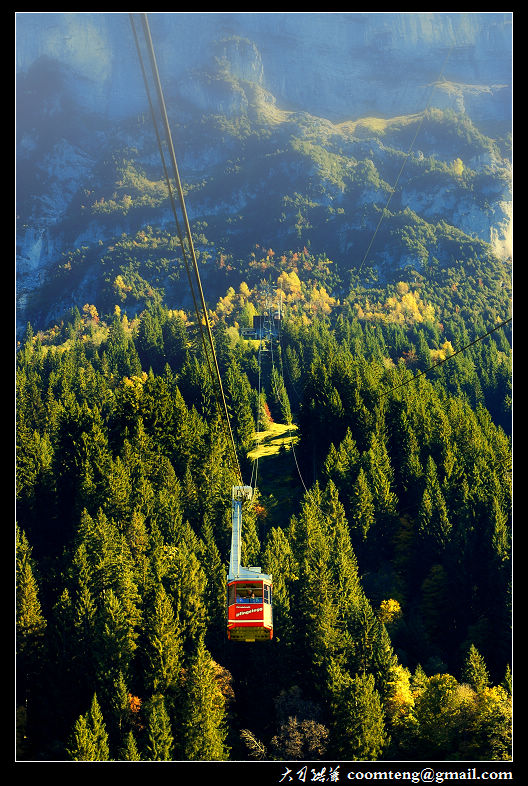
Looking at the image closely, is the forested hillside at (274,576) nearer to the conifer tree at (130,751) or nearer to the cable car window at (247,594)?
the conifer tree at (130,751)

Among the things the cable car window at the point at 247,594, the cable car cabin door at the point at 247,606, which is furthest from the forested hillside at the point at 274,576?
the cable car window at the point at 247,594

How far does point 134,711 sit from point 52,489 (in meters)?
28.6

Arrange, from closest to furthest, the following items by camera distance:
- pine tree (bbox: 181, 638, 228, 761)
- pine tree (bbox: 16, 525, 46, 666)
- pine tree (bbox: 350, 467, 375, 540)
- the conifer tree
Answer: the conifer tree
pine tree (bbox: 181, 638, 228, 761)
pine tree (bbox: 16, 525, 46, 666)
pine tree (bbox: 350, 467, 375, 540)

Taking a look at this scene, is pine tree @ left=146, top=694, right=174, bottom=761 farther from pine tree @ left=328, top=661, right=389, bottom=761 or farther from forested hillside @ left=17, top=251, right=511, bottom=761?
pine tree @ left=328, top=661, right=389, bottom=761

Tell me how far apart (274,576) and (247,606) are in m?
27.0

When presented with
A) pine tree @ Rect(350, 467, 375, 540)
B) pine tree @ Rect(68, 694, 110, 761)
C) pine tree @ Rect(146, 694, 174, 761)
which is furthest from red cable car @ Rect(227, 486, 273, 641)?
pine tree @ Rect(350, 467, 375, 540)

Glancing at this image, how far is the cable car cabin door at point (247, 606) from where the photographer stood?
143 feet

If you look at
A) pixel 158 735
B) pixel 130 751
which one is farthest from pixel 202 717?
pixel 130 751

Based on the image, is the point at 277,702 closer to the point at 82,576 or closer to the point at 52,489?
the point at 82,576

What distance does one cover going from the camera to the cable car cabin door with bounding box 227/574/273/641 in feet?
143

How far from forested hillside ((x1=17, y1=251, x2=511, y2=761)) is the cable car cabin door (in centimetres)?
2033

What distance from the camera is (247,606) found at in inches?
1720

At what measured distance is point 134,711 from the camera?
63.3 meters
